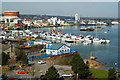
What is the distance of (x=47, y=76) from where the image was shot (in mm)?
2303

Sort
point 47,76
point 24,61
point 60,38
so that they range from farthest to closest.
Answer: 1. point 60,38
2. point 24,61
3. point 47,76

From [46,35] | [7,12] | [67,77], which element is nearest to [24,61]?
[67,77]

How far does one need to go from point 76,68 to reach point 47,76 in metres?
0.40

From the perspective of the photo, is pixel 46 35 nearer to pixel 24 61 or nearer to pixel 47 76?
pixel 24 61

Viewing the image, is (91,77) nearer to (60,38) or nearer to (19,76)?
(19,76)

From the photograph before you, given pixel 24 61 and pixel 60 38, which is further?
pixel 60 38

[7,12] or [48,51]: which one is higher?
[7,12]

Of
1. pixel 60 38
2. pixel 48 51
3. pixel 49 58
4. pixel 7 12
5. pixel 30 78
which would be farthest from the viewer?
pixel 7 12

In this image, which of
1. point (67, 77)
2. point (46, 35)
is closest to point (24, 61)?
point (67, 77)

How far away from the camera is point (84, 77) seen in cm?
255

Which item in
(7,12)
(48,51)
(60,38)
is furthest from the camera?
(7,12)

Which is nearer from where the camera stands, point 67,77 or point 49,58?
point 67,77

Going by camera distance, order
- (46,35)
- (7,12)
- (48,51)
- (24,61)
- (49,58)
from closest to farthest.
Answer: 1. (24,61)
2. (49,58)
3. (48,51)
4. (46,35)
5. (7,12)

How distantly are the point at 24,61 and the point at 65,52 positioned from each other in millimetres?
1420
